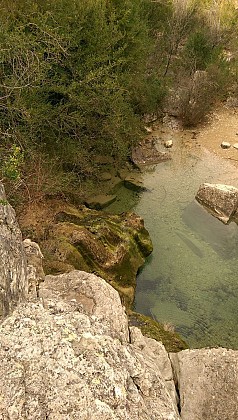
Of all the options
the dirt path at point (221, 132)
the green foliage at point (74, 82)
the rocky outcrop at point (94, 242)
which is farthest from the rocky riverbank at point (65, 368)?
the dirt path at point (221, 132)

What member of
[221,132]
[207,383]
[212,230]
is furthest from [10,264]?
[221,132]

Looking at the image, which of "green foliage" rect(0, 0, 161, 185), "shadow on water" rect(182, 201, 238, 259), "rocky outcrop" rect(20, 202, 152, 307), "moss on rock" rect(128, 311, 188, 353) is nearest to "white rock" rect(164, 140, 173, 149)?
"green foliage" rect(0, 0, 161, 185)

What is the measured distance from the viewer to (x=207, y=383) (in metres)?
7.34

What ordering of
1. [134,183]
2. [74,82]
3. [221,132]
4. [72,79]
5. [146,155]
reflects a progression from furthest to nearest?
[221,132] → [146,155] → [134,183] → [72,79] → [74,82]

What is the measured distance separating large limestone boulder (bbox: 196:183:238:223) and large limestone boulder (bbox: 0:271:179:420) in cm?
1122

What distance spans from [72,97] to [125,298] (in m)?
6.43

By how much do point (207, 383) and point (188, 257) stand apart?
6.64m

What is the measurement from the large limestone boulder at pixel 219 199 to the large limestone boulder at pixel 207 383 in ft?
27.9

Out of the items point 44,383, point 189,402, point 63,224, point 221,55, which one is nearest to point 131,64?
point 63,224

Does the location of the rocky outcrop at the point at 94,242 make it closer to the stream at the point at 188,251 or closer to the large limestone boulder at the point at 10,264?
the stream at the point at 188,251

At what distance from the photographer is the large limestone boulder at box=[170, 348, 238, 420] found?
22.8 feet

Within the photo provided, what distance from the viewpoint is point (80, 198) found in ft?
48.9

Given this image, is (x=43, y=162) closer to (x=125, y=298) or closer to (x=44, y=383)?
(x=125, y=298)

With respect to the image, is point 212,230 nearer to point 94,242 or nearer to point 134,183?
point 134,183
